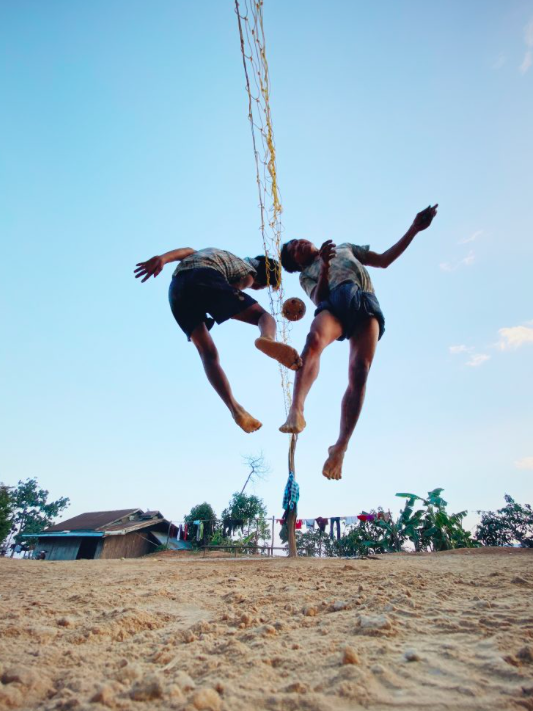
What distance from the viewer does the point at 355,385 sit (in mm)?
2699

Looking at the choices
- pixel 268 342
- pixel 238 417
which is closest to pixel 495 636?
pixel 268 342

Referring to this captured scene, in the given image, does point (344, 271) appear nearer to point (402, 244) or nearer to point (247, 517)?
point (402, 244)

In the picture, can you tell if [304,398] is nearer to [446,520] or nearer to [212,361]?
[212,361]

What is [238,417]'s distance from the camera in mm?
2779

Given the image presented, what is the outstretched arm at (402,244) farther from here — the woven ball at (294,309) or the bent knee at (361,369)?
the bent knee at (361,369)

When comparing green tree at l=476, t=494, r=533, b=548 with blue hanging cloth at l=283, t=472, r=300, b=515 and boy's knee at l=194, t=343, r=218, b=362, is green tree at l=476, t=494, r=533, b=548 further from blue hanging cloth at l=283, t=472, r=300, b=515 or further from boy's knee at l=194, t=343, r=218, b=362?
boy's knee at l=194, t=343, r=218, b=362

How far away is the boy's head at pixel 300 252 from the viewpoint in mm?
3201

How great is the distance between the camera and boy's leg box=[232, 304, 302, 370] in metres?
2.37

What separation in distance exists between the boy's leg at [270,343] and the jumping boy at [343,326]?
0.34 ft

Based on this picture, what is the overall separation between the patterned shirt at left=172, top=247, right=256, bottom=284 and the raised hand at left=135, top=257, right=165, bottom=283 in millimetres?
132

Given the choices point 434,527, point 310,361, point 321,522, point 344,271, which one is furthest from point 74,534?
point 344,271

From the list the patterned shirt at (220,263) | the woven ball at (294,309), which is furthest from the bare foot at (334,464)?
the patterned shirt at (220,263)

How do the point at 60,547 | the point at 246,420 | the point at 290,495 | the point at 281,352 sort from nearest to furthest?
the point at 281,352
the point at 246,420
the point at 290,495
the point at 60,547

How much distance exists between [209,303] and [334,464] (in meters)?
1.50
